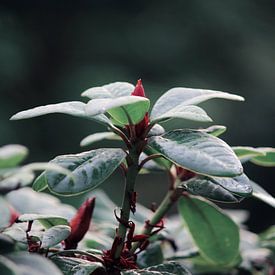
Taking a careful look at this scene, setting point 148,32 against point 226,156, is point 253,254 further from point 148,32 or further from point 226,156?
point 148,32

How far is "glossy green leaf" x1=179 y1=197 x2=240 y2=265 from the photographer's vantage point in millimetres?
901

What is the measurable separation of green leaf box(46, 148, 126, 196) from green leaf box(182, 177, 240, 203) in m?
0.11

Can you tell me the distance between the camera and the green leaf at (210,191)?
750 mm

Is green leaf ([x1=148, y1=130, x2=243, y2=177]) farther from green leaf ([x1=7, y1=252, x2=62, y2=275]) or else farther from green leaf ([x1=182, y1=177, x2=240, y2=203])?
green leaf ([x1=7, y1=252, x2=62, y2=275])

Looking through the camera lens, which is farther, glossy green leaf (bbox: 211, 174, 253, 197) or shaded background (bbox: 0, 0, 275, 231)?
shaded background (bbox: 0, 0, 275, 231)

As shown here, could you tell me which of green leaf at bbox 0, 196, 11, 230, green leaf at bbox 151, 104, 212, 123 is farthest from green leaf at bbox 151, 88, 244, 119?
green leaf at bbox 0, 196, 11, 230

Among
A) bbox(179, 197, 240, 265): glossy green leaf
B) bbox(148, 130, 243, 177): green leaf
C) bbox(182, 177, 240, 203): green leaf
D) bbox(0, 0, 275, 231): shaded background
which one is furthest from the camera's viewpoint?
bbox(0, 0, 275, 231): shaded background

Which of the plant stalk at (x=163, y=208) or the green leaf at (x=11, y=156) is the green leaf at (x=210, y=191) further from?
the green leaf at (x=11, y=156)

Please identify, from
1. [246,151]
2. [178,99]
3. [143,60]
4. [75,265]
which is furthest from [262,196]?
[143,60]

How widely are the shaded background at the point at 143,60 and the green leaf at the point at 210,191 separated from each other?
249cm

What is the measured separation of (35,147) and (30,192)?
2465mm

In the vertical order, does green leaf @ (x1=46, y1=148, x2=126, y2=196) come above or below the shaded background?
above

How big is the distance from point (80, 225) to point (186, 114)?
19cm

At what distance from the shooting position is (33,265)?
1.67ft
